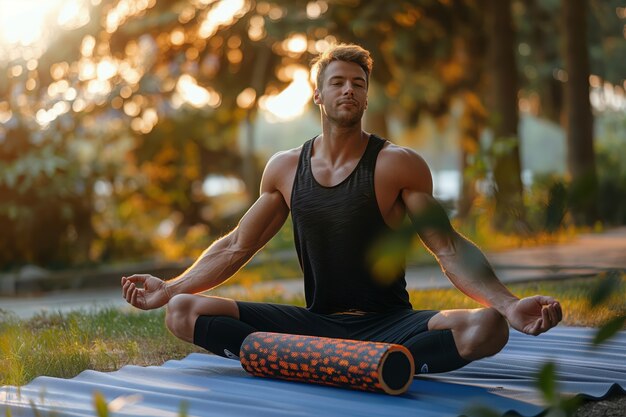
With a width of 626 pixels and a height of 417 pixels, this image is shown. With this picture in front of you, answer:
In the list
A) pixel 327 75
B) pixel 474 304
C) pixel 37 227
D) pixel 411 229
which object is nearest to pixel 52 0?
pixel 37 227

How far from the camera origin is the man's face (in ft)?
13.3

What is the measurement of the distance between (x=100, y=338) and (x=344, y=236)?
5.62 ft

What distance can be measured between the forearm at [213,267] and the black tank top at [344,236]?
0.30 metres

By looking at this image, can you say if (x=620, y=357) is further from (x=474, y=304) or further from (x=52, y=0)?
(x=52, y=0)

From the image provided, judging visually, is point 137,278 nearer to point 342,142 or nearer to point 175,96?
point 342,142

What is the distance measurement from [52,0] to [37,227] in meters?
2.87

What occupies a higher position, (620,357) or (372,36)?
(372,36)

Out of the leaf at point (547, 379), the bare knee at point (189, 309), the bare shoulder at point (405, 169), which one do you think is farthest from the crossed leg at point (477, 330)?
the leaf at point (547, 379)

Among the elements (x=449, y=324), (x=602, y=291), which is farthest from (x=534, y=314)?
(x=602, y=291)

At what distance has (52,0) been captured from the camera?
12.5 m

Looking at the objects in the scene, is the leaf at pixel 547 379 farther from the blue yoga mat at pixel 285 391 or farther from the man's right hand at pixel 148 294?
the man's right hand at pixel 148 294

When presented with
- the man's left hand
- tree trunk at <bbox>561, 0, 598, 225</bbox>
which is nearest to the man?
the man's left hand

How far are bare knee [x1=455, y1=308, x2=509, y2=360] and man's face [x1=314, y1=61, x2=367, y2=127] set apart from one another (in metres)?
0.92

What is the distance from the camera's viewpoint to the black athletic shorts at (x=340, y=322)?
3.95m
